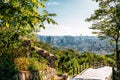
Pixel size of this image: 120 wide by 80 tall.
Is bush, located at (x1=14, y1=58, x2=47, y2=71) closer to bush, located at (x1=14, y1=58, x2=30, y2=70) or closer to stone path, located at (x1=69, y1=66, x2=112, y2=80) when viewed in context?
bush, located at (x1=14, y1=58, x2=30, y2=70)

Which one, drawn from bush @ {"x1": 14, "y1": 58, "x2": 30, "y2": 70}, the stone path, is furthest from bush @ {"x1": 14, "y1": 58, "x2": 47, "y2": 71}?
the stone path

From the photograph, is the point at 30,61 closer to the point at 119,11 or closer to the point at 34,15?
the point at 34,15

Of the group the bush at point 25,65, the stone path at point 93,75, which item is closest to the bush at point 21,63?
the bush at point 25,65

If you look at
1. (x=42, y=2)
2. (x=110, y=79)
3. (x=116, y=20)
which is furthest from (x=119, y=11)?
(x=42, y=2)

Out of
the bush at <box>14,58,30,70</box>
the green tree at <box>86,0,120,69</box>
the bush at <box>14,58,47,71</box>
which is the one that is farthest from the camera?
the green tree at <box>86,0,120,69</box>

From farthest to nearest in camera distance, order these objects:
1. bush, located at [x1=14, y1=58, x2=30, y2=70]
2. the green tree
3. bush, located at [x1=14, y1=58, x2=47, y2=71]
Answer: the green tree, bush, located at [x1=14, y1=58, x2=47, y2=71], bush, located at [x1=14, y1=58, x2=30, y2=70]

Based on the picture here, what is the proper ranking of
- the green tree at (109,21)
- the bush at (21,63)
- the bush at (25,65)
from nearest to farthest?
the bush at (21,63)
the bush at (25,65)
the green tree at (109,21)

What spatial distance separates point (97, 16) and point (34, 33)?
12574 mm

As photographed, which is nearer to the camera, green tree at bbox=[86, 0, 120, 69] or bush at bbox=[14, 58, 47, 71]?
bush at bbox=[14, 58, 47, 71]

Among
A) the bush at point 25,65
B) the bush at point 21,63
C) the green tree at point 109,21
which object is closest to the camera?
the bush at point 21,63

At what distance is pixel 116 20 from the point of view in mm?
23578

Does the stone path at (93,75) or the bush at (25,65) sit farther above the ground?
the bush at (25,65)

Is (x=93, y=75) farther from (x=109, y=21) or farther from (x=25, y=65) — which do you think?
(x=25, y=65)

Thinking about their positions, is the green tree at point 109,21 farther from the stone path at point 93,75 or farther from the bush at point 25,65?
the bush at point 25,65
